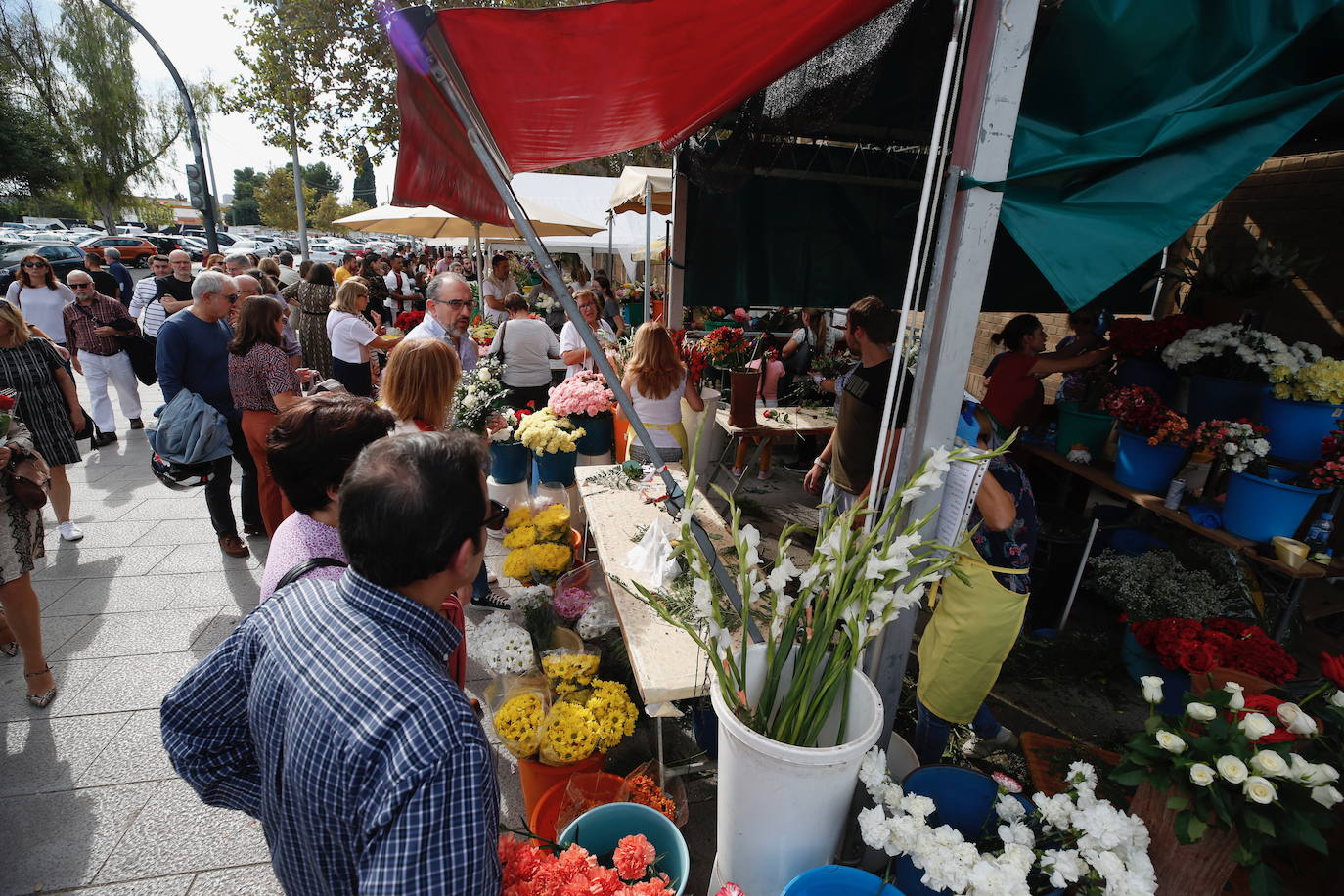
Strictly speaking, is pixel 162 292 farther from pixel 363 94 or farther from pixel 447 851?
pixel 363 94

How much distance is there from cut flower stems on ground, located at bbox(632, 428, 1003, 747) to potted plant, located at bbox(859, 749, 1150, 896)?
0.22 metres

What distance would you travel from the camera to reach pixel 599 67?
1948 millimetres

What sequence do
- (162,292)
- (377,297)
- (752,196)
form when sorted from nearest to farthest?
(752,196) < (162,292) < (377,297)

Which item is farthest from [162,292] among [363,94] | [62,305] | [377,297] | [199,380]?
[363,94]

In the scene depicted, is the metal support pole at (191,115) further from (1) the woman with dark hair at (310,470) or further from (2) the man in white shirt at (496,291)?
(1) the woman with dark hair at (310,470)

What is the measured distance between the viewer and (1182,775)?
56.1 inches

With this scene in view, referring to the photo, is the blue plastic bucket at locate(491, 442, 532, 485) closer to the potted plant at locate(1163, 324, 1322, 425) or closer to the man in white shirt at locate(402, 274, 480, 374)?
the man in white shirt at locate(402, 274, 480, 374)

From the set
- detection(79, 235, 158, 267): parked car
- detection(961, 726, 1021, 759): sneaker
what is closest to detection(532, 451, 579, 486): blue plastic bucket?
detection(961, 726, 1021, 759): sneaker

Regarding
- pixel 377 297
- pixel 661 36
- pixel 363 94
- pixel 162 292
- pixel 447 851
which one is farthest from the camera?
pixel 363 94

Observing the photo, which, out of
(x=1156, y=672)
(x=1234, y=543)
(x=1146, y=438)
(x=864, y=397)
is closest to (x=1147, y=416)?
(x=1146, y=438)

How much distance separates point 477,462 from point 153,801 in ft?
8.30

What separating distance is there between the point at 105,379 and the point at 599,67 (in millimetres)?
6911

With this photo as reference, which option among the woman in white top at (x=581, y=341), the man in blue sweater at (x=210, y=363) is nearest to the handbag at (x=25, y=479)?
the man in blue sweater at (x=210, y=363)

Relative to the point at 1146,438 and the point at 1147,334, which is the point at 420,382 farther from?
the point at 1147,334
